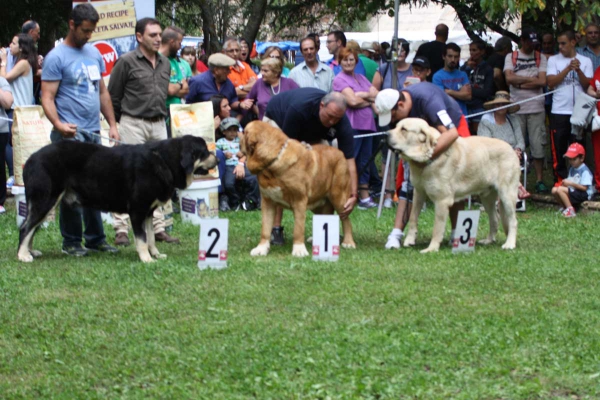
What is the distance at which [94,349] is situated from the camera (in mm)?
5562

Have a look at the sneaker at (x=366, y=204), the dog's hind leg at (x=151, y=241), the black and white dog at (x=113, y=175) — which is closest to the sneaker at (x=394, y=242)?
the black and white dog at (x=113, y=175)

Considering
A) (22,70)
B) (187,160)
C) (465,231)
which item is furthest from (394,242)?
(22,70)

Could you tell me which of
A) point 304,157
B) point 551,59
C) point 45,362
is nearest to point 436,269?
point 304,157

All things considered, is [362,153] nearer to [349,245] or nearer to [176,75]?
[176,75]

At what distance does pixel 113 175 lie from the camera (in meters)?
8.08

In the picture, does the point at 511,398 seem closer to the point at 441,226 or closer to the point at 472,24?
the point at 441,226

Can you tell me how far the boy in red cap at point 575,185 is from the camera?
11633 mm

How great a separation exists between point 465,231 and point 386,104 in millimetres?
1398

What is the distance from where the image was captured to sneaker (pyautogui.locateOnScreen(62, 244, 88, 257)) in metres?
8.72

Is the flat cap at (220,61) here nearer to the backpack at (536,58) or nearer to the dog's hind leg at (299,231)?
the dog's hind leg at (299,231)

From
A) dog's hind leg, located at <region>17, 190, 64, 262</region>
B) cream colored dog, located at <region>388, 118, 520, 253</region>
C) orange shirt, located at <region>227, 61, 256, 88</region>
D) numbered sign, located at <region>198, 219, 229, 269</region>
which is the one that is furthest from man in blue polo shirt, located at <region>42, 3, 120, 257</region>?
orange shirt, located at <region>227, 61, 256, 88</region>

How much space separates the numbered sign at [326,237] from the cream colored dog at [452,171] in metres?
0.92

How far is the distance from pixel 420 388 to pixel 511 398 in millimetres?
470

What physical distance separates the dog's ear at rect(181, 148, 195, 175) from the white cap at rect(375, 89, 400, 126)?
177cm
